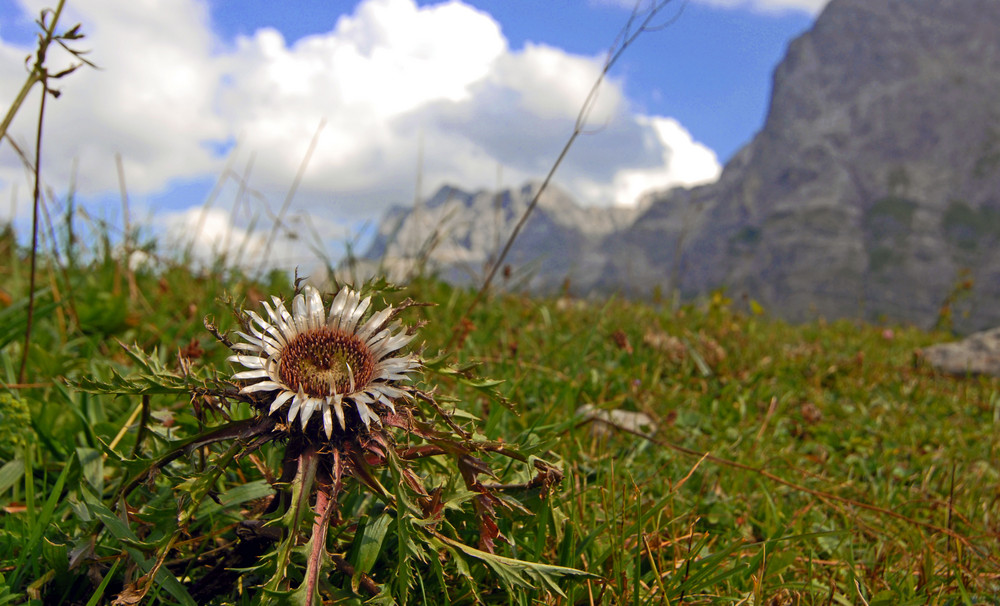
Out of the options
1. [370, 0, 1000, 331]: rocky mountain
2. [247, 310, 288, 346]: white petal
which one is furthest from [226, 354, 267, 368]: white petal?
[370, 0, 1000, 331]: rocky mountain

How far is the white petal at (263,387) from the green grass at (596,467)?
17 centimetres

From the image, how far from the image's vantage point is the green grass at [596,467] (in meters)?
1.78

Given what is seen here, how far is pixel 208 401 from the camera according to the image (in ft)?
5.31

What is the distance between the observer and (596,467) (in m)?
2.72

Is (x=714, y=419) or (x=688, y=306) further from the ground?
(x=688, y=306)

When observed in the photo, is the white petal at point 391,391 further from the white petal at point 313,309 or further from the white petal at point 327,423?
the white petal at point 313,309

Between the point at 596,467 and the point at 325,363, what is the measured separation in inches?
61.6

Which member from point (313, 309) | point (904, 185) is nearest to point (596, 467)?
point (313, 309)

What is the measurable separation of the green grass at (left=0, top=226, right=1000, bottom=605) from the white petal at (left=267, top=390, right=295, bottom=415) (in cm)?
22

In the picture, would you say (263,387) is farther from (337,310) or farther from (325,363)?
(337,310)

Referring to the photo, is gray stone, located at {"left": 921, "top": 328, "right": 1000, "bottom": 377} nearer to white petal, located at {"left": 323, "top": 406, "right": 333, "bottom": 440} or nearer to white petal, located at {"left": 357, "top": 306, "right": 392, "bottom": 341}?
white petal, located at {"left": 357, "top": 306, "right": 392, "bottom": 341}

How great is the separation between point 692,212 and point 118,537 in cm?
544

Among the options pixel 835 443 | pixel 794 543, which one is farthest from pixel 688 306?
pixel 794 543

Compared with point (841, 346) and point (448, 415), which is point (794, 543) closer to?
point (448, 415)
